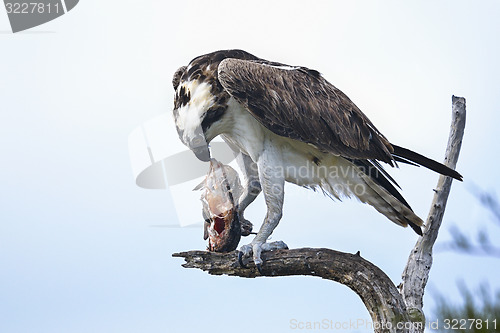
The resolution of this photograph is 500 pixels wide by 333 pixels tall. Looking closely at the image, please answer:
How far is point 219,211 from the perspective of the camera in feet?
13.5

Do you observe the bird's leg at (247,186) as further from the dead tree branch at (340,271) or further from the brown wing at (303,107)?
the brown wing at (303,107)

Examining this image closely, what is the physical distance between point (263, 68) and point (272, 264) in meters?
1.25

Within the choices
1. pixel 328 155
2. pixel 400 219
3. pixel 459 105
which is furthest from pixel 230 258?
pixel 459 105

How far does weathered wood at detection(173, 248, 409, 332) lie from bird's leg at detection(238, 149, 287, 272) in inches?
3.7

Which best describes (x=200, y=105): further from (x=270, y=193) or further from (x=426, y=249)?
(x=426, y=249)

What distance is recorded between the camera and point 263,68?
4113mm

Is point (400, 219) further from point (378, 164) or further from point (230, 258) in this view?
point (230, 258)

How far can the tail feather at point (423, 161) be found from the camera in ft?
13.7

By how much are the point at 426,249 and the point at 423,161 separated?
2.35ft

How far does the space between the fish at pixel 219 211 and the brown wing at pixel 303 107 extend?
0.55 metres

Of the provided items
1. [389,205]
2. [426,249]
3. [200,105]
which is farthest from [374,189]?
[200,105]

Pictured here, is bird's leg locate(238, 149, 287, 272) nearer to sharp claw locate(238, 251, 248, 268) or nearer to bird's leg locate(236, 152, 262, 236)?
sharp claw locate(238, 251, 248, 268)

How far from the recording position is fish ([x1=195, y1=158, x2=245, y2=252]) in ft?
13.4

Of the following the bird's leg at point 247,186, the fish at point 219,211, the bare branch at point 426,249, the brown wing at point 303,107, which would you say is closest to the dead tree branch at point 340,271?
the fish at point 219,211
